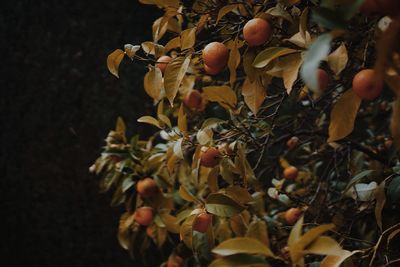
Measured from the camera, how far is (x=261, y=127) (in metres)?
0.71

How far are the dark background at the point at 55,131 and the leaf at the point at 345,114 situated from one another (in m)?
1.15

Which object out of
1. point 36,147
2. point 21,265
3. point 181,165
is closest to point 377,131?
point 181,165

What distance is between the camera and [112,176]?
1.02 m

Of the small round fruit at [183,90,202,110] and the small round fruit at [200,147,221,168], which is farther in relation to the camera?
the small round fruit at [183,90,202,110]

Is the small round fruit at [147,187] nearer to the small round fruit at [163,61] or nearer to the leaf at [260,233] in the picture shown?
the small round fruit at [163,61]

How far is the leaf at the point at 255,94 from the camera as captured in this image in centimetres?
60

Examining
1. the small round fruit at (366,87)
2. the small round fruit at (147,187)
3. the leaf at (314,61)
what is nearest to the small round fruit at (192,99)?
the small round fruit at (147,187)

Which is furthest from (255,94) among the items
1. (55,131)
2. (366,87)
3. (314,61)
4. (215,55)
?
(55,131)

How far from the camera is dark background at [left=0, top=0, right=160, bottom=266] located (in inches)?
58.5

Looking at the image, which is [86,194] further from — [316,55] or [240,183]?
[316,55]

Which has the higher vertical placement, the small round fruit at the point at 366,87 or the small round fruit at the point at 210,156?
the small round fruit at the point at 366,87

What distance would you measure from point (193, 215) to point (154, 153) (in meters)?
0.34

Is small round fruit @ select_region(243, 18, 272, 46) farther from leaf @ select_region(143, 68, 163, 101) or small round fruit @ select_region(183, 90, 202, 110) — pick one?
small round fruit @ select_region(183, 90, 202, 110)

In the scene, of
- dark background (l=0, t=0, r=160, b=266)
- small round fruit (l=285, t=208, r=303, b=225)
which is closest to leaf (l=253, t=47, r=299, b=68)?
small round fruit (l=285, t=208, r=303, b=225)
